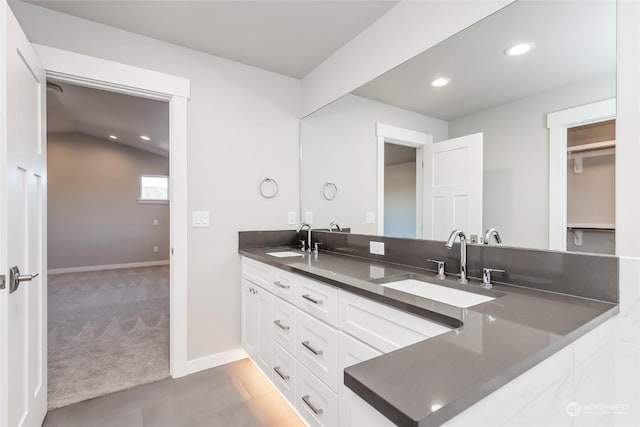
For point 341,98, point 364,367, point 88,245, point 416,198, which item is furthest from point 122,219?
point 364,367

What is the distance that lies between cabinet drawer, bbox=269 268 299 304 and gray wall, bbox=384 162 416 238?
0.68 metres

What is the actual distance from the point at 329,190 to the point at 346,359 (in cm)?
148

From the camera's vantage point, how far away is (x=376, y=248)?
1944 mm

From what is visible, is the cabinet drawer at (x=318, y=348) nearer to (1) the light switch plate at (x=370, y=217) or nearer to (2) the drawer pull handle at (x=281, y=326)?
(2) the drawer pull handle at (x=281, y=326)

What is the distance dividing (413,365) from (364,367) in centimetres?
10

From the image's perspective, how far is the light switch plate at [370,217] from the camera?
207 centimetres

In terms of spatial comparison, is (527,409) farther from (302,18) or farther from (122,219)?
(122,219)

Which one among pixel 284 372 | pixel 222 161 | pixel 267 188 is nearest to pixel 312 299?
pixel 284 372

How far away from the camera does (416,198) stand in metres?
1.78

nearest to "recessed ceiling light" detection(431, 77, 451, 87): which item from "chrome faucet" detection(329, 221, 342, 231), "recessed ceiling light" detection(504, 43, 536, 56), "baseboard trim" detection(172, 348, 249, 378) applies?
"recessed ceiling light" detection(504, 43, 536, 56)

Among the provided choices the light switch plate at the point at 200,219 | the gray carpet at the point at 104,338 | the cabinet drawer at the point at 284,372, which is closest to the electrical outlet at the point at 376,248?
the cabinet drawer at the point at 284,372

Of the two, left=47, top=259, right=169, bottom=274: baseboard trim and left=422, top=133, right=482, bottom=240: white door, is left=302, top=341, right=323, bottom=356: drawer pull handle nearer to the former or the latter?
left=422, top=133, right=482, bottom=240: white door

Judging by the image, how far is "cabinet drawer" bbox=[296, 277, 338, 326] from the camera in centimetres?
135

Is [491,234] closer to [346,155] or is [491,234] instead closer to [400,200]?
[400,200]
